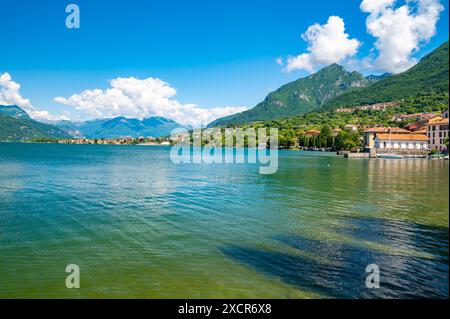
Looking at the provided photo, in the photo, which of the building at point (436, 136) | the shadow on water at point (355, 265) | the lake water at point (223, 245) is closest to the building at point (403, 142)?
the building at point (436, 136)

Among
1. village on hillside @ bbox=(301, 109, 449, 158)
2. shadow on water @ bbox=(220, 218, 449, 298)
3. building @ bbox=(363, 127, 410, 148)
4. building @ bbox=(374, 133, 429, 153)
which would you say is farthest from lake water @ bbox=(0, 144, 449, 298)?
building @ bbox=(363, 127, 410, 148)

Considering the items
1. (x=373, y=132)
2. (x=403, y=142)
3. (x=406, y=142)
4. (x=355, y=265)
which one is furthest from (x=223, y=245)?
(x=373, y=132)

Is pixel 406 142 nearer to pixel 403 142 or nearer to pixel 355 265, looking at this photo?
pixel 403 142

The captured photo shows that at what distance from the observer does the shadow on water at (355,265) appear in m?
10.6

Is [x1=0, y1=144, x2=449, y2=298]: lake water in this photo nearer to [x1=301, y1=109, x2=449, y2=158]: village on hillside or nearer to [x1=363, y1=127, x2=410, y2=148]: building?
[x1=301, y1=109, x2=449, y2=158]: village on hillside

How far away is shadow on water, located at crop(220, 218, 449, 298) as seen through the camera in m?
10.6

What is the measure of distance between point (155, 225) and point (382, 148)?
120 m

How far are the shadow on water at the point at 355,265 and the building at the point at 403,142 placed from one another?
117710 millimetres

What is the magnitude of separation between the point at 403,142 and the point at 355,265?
129 m

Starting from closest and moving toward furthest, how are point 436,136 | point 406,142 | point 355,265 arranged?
point 355,265
point 436,136
point 406,142

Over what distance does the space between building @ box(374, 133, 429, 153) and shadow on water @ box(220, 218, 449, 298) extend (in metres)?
118

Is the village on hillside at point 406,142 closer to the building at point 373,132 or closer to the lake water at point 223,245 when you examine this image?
the building at point 373,132

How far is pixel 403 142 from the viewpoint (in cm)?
12688
